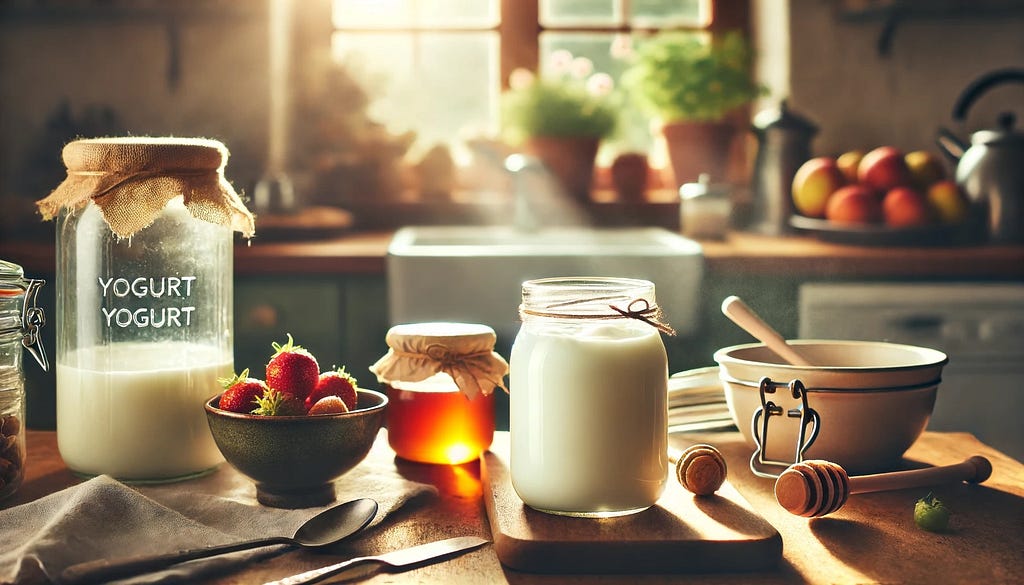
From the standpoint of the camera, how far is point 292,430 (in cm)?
93

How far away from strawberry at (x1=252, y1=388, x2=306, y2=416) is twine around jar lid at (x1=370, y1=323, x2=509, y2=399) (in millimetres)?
141

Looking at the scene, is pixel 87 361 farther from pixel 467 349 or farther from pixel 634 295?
pixel 634 295

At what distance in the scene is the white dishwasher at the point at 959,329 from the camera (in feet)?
7.52

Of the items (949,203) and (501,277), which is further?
(949,203)

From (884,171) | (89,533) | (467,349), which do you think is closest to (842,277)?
(884,171)

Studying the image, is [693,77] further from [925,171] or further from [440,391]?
[440,391]

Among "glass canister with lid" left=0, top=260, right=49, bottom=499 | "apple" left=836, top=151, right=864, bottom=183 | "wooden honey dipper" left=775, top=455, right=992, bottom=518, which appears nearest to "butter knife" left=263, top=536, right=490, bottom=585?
"wooden honey dipper" left=775, top=455, right=992, bottom=518

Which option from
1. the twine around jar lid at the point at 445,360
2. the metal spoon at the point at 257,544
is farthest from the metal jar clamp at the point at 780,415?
the metal spoon at the point at 257,544

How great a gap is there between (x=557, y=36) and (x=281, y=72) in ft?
2.72

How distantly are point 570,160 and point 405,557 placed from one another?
225 cm

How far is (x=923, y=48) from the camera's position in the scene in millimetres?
2945

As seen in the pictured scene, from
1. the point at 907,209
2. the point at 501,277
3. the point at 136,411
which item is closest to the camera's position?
the point at 136,411

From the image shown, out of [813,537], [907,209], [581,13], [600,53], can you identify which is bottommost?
[813,537]

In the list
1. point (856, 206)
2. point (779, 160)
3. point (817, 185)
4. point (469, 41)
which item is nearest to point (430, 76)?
point (469, 41)
